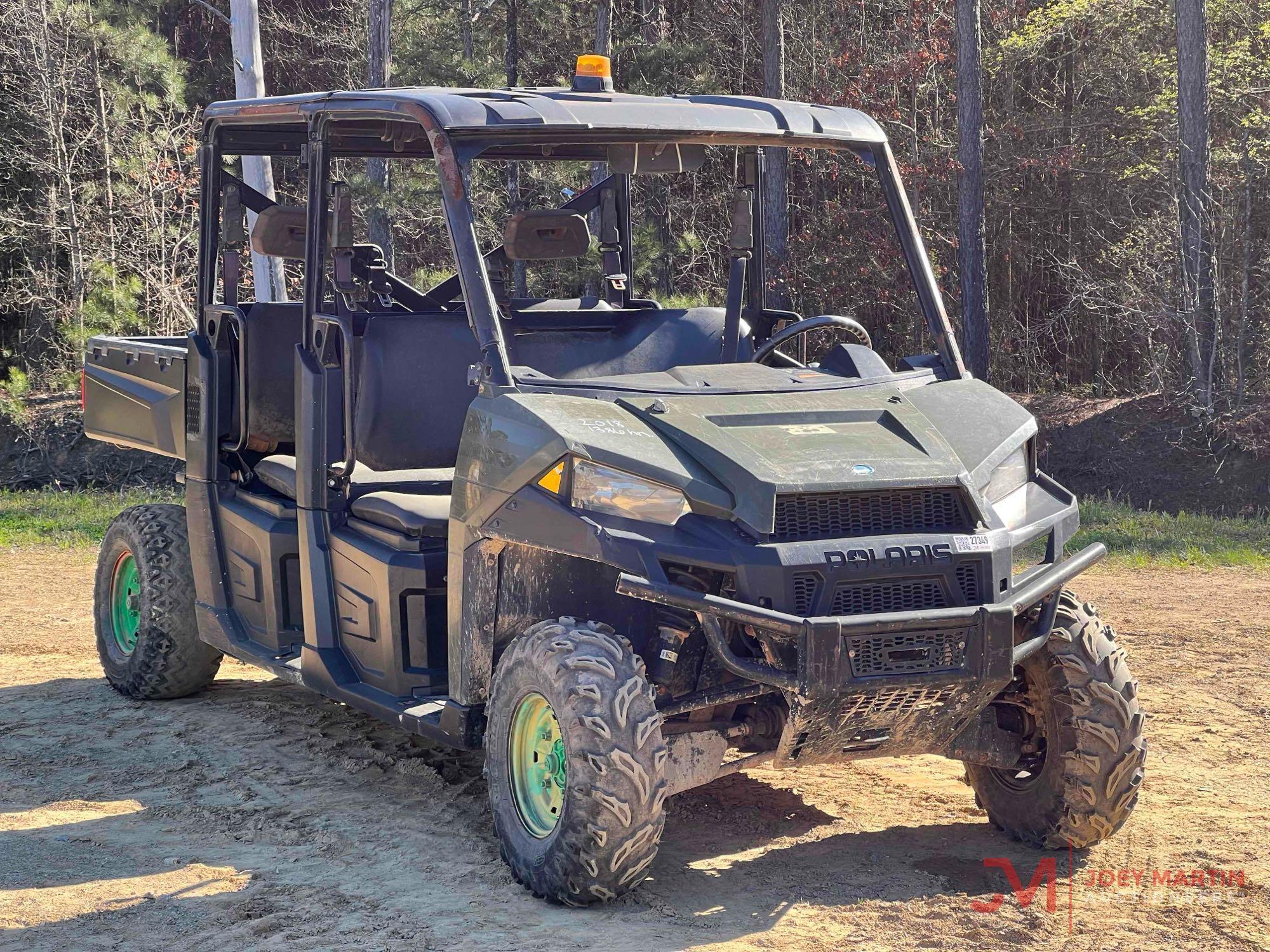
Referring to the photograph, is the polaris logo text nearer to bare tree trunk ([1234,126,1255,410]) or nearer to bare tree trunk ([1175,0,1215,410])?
bare tree trunk ([1175,0,1215,410])

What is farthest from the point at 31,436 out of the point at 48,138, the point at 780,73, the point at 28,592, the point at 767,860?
the point at 767,860

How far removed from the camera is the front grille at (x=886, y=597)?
403 centimetres

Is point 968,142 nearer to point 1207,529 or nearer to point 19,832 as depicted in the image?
point 1207,529

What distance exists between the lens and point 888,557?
4.03 metres

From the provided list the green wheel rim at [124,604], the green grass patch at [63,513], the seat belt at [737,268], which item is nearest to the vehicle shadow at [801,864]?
the seat belt at [737,268]

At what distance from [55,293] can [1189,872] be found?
1763cm

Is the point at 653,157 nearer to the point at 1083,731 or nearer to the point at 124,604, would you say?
the point at 1083,731

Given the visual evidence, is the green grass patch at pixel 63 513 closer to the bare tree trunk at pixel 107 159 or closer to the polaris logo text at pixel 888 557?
the bare tree trunk at pixel 107 159

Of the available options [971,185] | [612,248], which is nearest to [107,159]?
[971,185]

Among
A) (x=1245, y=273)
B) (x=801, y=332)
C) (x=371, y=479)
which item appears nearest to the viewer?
(x=801, y=332)

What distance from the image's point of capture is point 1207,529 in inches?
468

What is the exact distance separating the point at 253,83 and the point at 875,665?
424 inches

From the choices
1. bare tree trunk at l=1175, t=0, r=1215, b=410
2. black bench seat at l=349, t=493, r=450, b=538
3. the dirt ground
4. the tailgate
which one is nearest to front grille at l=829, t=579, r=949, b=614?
the dirt ground

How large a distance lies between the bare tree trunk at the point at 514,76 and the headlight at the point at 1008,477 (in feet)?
42.5
